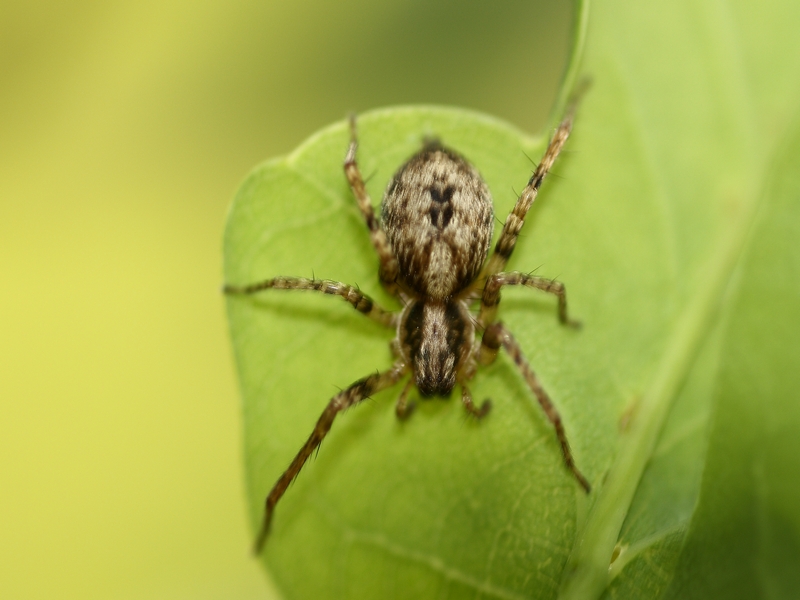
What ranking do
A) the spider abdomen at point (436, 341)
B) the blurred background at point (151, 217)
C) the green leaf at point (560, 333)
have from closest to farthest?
the green leaf at point (560, 333) < the spider abdomen at point (436, 341) < the blurred background at point (151, 217)

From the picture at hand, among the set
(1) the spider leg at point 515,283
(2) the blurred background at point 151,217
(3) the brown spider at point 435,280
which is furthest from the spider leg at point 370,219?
(2) the blurred background at point 151,217

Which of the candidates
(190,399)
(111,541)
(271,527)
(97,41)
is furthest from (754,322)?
(97,41)

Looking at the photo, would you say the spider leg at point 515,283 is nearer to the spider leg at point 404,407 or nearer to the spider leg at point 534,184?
the spider leg at point 534,184

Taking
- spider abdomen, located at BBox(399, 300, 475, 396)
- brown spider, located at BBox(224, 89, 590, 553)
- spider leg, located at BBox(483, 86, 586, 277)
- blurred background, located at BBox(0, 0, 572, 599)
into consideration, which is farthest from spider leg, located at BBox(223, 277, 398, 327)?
blurred background, located at BBox(0, 0, 572, 599)

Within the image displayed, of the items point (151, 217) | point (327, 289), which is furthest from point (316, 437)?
point (151, 217)

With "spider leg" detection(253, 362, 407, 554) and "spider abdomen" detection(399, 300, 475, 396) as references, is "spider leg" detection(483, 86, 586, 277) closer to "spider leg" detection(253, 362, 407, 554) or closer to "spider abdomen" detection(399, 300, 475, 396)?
"spider abdomen" detection(399, 300, 475, 396)

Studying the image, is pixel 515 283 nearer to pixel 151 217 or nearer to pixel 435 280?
pixel 435 280
